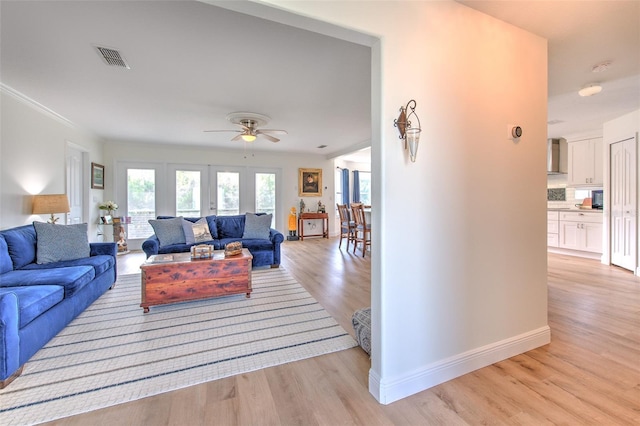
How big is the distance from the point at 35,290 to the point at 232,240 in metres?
2.63

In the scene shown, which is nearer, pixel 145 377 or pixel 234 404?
pixel 234 404

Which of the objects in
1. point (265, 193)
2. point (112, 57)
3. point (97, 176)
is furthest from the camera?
point (265, 193)

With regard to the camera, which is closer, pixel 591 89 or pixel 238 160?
pixel 591 89

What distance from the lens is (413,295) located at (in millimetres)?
1652

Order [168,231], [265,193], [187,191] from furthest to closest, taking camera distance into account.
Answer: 1. [265,193]
2. [187,191]
3. [168,231]

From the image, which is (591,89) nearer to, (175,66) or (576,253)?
(576,253)

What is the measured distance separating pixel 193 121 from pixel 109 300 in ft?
9.36

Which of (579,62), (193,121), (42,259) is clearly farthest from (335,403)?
(193,121)

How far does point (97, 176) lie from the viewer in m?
5.56

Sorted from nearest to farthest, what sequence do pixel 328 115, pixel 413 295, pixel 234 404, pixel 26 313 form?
pixel 234 404 → pixel 413 295 → pixel 26 313 → pixel 328 115

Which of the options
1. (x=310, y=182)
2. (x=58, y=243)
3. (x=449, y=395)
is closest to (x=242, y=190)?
(x=310, y=182)

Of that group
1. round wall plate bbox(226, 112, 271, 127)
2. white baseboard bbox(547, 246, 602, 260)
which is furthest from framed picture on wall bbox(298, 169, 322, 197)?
white baseboard bbox(547, 246, 602, 260)

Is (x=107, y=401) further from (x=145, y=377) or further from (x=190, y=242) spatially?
(x=190, y=242)

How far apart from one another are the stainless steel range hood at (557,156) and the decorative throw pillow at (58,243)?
327 inches
